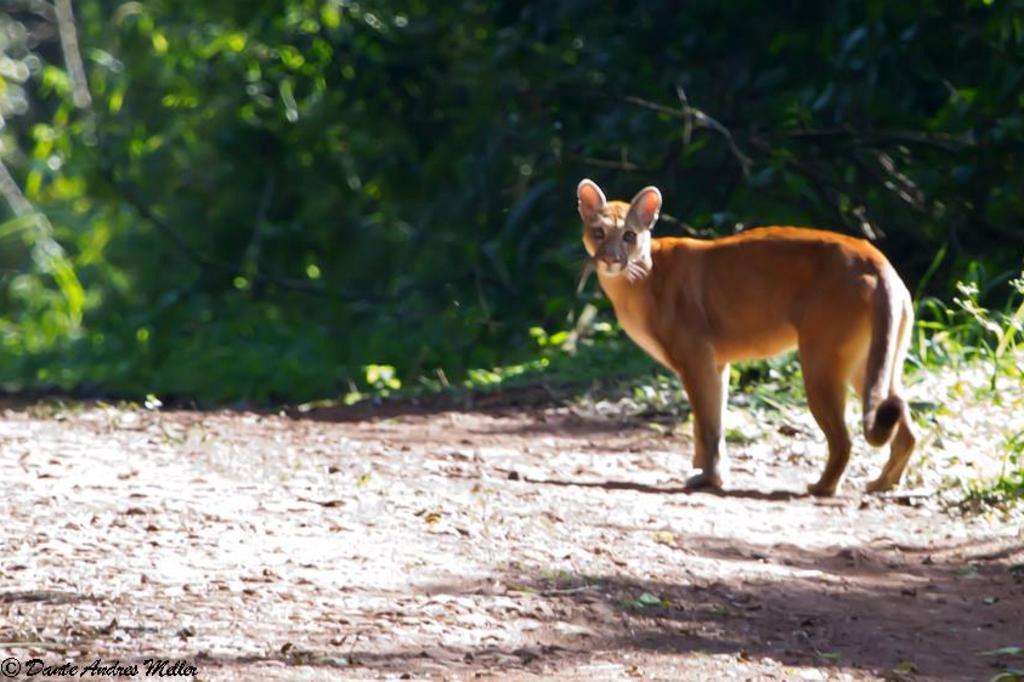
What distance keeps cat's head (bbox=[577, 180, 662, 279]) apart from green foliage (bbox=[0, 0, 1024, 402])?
264 cm

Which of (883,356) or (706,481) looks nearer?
(883,356)

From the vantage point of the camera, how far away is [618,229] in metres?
7.61

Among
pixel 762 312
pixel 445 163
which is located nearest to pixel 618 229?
pixel 762 312

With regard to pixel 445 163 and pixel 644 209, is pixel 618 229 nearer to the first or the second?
pixel 644 209

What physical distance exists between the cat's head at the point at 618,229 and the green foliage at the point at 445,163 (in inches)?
104

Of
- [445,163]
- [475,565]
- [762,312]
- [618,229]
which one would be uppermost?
[618,229]

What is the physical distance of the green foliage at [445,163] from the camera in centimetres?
1066

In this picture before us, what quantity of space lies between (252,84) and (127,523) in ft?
26.6

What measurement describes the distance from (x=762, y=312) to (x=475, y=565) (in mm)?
2338

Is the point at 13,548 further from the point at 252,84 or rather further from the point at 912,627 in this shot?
the point at 252,84

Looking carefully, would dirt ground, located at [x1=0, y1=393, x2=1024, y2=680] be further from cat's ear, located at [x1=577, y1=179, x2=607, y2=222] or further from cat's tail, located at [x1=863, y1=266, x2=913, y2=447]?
cat's ear, located at [x1=577, y1=179, x2=607, y2=222]

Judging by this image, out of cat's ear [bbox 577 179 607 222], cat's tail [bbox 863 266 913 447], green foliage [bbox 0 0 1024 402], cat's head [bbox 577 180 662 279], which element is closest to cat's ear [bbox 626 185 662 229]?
cat's head [bbox 577 180 662 279]

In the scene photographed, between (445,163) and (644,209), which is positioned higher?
(644,209)

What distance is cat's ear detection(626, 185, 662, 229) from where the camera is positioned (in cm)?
760
